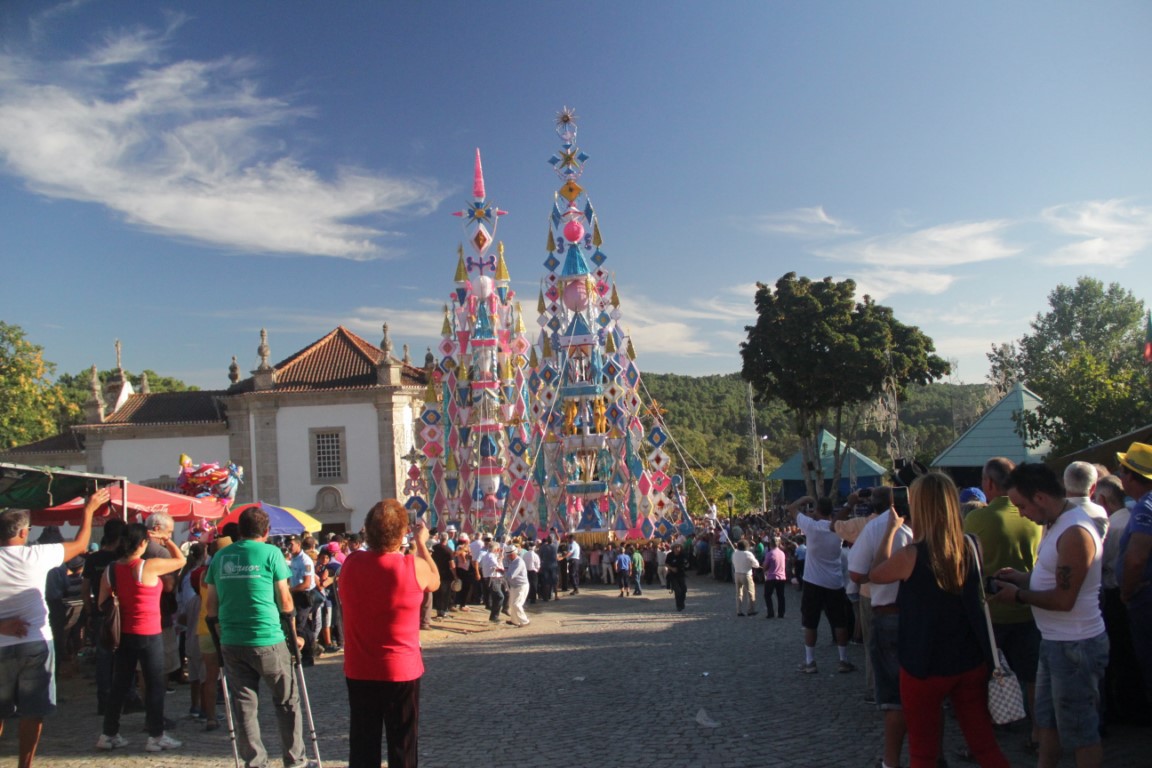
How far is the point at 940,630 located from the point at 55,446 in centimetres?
4357

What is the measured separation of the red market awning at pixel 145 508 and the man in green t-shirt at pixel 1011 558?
8.58m

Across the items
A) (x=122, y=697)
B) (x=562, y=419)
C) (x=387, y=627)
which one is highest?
(x=562, y=419)

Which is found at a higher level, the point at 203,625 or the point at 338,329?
the point at 338,329

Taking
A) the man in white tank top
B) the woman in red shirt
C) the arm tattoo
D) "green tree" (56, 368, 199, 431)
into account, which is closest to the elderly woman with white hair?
the man in white tank top

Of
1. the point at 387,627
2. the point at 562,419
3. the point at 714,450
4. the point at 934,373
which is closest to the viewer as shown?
the point at 387,627

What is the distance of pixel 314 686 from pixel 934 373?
3034 cm

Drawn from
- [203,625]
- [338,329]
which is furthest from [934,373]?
[203,625]

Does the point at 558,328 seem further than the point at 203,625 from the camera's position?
Yes

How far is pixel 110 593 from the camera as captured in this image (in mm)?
6859

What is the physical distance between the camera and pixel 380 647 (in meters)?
4.60

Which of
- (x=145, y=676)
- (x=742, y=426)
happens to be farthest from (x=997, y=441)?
(x=742, y=426)

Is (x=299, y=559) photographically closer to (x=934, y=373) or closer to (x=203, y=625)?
(x=203, y=625)

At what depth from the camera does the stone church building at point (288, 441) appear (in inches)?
1495

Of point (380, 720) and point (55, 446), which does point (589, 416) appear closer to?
point (380, 720)
